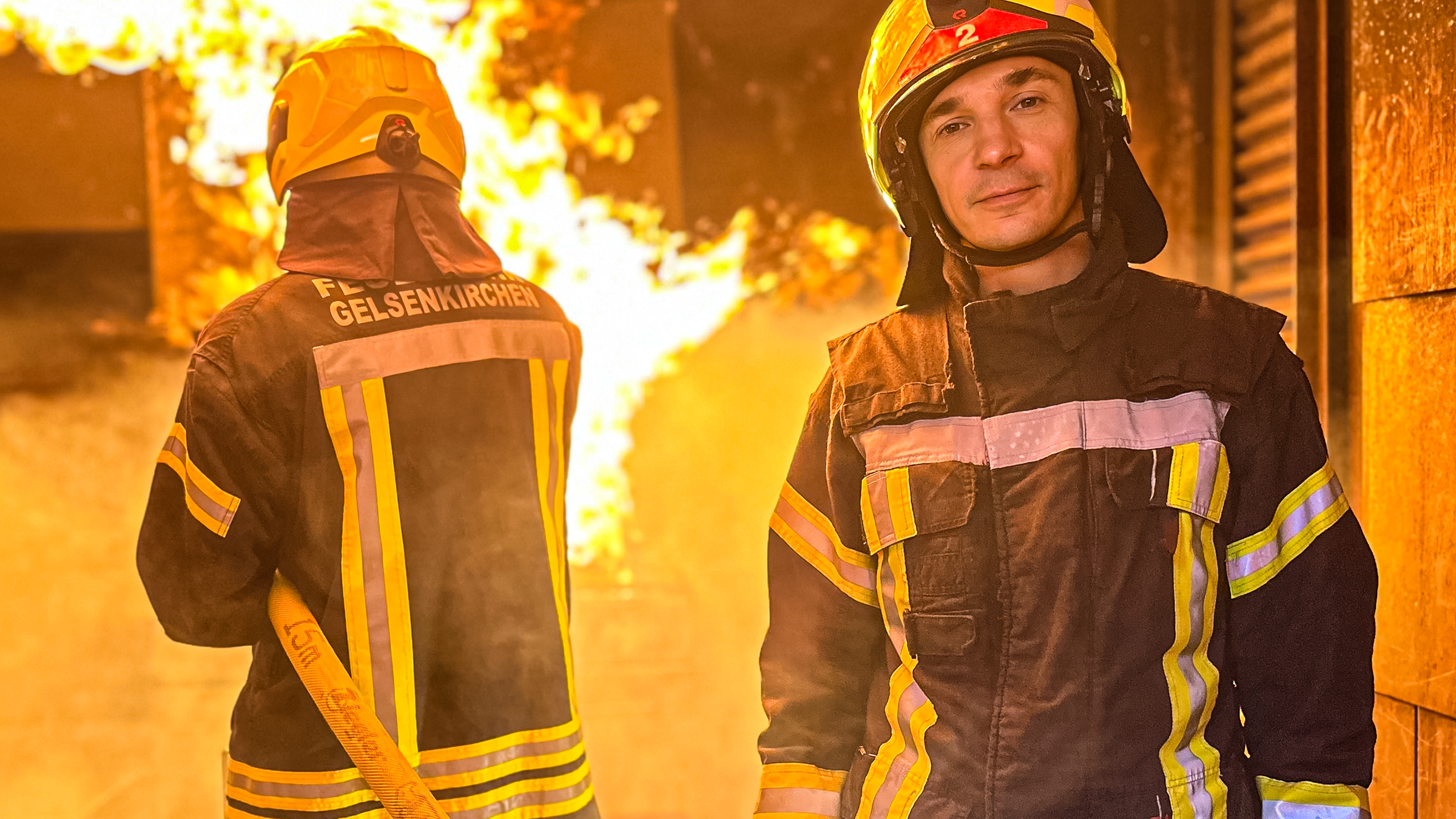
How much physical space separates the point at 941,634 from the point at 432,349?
4.26 ft

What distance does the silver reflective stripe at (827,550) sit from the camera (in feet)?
6.23

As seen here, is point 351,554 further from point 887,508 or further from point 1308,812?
point 1308,812

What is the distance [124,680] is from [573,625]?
2302 mm

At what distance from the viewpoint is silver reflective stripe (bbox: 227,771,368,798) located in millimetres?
2309

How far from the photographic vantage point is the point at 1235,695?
1727mm

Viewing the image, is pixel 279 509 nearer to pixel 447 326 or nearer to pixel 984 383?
pixel 447 326

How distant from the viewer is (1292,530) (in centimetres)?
167

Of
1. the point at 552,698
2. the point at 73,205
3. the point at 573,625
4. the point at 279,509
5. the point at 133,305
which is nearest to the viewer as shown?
the point at 279,509

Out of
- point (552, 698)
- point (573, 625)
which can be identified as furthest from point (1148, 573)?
point (573, 625)

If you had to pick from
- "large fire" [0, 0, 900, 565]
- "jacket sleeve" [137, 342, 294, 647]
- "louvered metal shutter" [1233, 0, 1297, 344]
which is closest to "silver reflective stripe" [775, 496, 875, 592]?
"jacket sleeve" [137, 342, 294, 647]

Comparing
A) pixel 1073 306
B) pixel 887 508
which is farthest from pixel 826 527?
pixel 1073 306

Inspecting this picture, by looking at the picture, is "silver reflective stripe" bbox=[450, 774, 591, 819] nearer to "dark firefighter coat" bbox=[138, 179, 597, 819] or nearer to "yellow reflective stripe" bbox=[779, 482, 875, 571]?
"dark firefighter coat" bbox=[138, 179, 597, 819]

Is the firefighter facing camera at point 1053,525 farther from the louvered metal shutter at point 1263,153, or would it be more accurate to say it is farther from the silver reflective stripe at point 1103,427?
the louvered metal shutter at point 1263,153

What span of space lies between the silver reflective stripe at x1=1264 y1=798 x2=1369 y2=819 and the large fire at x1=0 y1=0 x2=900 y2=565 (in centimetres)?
438
